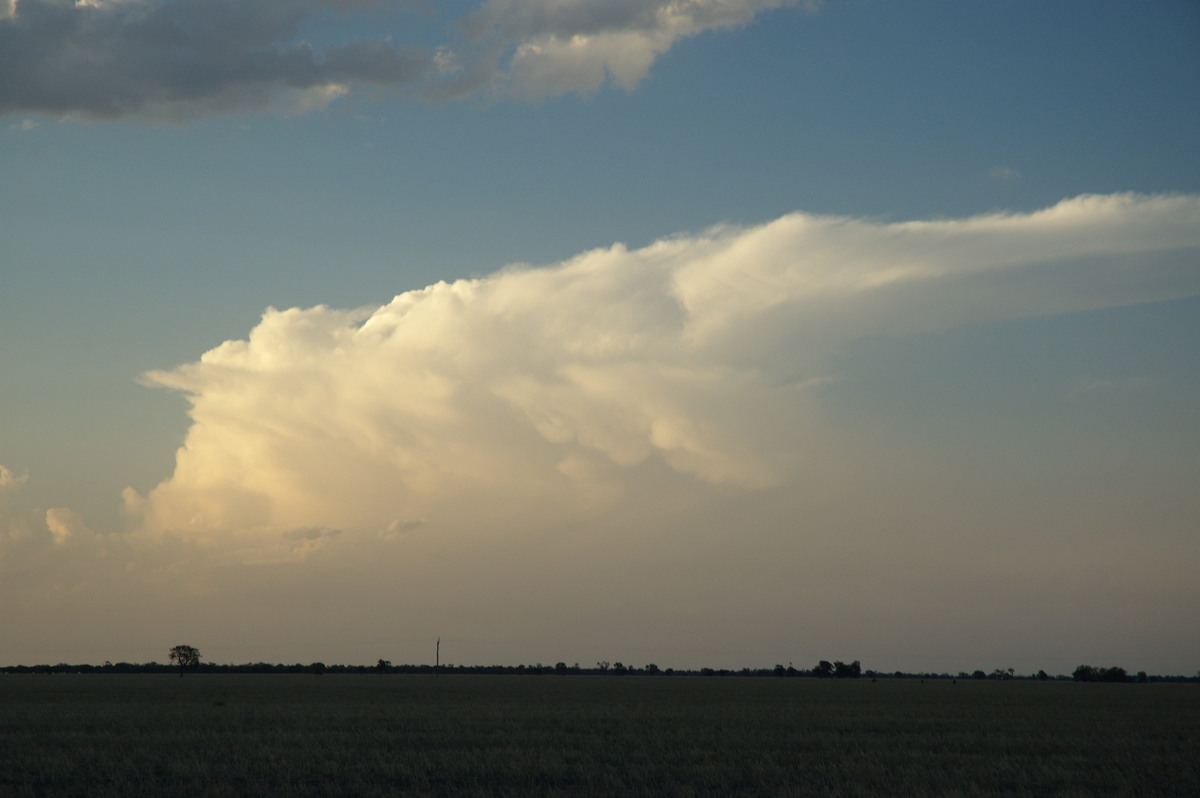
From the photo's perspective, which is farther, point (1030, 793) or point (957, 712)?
point (957, 712)

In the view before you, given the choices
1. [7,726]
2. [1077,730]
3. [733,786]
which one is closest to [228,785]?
[733,786]

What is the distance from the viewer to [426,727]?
35.9 m

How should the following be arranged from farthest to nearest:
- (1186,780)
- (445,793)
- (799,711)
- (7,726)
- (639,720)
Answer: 1. (799,711)
2. (639,720)
3. (7,726)
4. (1186,780)
5. (445,793)

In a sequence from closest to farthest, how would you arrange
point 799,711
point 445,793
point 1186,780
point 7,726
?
point 445,793 < point 1186,780 < point 7,726 < point 799,711

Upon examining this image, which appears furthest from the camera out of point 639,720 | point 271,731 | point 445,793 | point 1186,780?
point 639,720

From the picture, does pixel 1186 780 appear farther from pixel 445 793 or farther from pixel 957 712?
pixel 957 712

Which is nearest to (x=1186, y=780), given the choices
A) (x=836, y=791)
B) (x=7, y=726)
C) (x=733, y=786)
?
(x=836, y=791)

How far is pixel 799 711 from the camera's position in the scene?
4856cm

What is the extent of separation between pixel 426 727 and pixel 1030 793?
72.7 feet

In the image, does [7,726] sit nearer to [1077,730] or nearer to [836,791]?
[836,791]

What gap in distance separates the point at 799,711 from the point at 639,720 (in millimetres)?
12034

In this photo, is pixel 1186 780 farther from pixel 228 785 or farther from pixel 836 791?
pixel 228 785

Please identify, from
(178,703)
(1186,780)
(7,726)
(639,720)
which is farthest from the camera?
(178,703)

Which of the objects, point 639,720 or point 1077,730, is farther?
point 639,720
